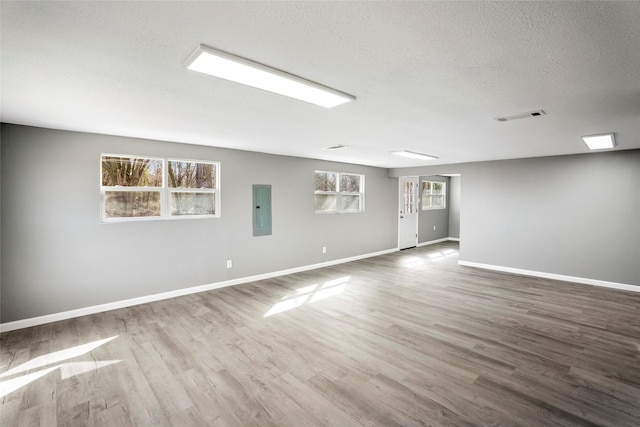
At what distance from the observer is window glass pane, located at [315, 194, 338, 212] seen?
22.3 ft

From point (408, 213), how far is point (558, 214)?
12.6ft

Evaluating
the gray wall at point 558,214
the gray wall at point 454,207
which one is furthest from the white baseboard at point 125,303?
the gray wall at point 454,207

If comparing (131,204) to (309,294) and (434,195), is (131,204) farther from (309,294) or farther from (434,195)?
(434,195)

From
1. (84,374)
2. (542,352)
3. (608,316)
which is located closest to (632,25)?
(542,352)

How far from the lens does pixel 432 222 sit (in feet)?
32.9

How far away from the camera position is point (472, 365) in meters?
2.78

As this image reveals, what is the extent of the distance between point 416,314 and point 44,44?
428 centimetres

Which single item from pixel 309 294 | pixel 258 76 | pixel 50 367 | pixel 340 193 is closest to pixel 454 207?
pixel 340 193

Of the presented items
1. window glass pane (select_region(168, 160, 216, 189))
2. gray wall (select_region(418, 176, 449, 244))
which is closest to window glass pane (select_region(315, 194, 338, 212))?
window glass pane (select_region(168, 160, 216, 189))

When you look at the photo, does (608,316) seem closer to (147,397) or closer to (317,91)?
(317,91)

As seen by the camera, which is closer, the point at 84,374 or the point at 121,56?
the point at 121,56

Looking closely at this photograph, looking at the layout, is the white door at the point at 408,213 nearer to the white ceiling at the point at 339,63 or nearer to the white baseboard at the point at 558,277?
the white baseboard at the point at 558,277

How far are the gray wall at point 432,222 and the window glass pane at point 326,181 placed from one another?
143 inches

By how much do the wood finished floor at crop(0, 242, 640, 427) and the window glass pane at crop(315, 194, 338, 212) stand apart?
246cm
